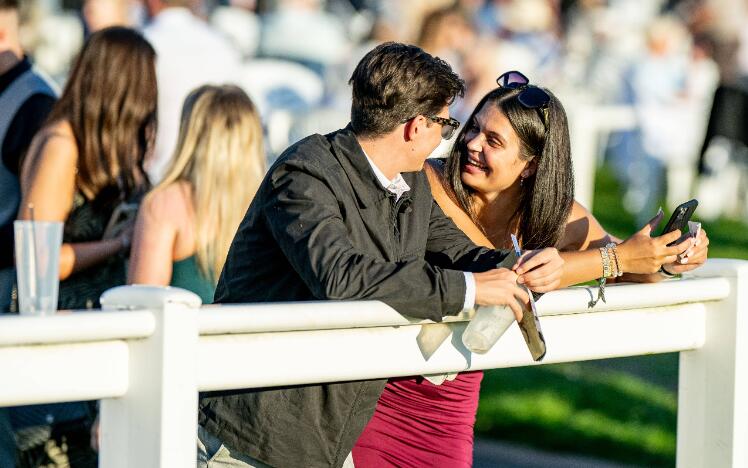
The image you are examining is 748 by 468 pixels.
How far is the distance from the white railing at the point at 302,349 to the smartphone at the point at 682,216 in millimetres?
284

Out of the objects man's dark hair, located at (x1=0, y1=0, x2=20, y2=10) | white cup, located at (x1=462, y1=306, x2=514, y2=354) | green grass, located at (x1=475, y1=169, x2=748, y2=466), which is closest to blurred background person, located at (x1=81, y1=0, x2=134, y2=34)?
man's dark hair, located at (x1=0, y1=0, x2=20, y2=10)

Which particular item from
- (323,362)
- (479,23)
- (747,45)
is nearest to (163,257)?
(323,362)

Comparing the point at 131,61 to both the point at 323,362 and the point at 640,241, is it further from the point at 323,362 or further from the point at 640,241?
the point at 323,362

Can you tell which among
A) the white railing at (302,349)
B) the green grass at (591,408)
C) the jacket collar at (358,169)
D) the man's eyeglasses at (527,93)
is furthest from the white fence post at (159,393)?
the green grass at (591,408)

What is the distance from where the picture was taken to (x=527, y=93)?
3541 millimetres

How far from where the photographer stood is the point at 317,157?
2.72 metres

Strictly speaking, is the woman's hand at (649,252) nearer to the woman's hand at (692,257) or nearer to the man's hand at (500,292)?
the woman's hand at (692,257)

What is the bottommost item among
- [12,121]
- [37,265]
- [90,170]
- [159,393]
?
[159,393]

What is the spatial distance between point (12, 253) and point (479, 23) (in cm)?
921

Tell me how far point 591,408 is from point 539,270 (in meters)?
3.85

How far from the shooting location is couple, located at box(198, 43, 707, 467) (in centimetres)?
255

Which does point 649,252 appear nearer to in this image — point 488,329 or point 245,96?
point 488,329

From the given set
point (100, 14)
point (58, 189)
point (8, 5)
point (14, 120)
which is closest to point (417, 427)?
point (58, 189)

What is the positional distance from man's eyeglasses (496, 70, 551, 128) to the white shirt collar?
2.24 ft
